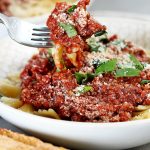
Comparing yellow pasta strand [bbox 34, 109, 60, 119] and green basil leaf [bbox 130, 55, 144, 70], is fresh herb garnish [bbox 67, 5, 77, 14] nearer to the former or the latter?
green basil leaf [bbox 130, 55, 144, 70]

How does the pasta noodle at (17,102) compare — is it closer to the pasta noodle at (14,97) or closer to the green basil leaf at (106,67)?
the pasta noodle at (14,97)

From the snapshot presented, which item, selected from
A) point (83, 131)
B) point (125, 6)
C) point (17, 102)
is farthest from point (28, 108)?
point (125, 6)

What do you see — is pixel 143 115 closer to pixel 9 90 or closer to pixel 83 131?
pixel 83 131

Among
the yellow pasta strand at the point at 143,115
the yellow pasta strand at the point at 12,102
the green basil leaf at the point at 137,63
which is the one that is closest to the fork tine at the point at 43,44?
the yellow pasta strand at the point at 12,102

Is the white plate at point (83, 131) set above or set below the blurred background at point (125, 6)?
above

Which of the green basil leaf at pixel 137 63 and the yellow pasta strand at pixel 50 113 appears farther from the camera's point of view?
the green basil leaf at pixel 137 63

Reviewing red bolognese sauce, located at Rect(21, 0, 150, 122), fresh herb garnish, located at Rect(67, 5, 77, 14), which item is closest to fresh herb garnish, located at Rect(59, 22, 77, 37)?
red bolognese sauce, located at Rect(21, 0, 150, 122)

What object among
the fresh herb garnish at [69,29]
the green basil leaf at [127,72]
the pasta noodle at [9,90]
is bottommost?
the pasta noodle at [9,90]

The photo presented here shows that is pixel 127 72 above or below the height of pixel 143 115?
above

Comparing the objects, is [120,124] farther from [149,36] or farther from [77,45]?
[149,36]
